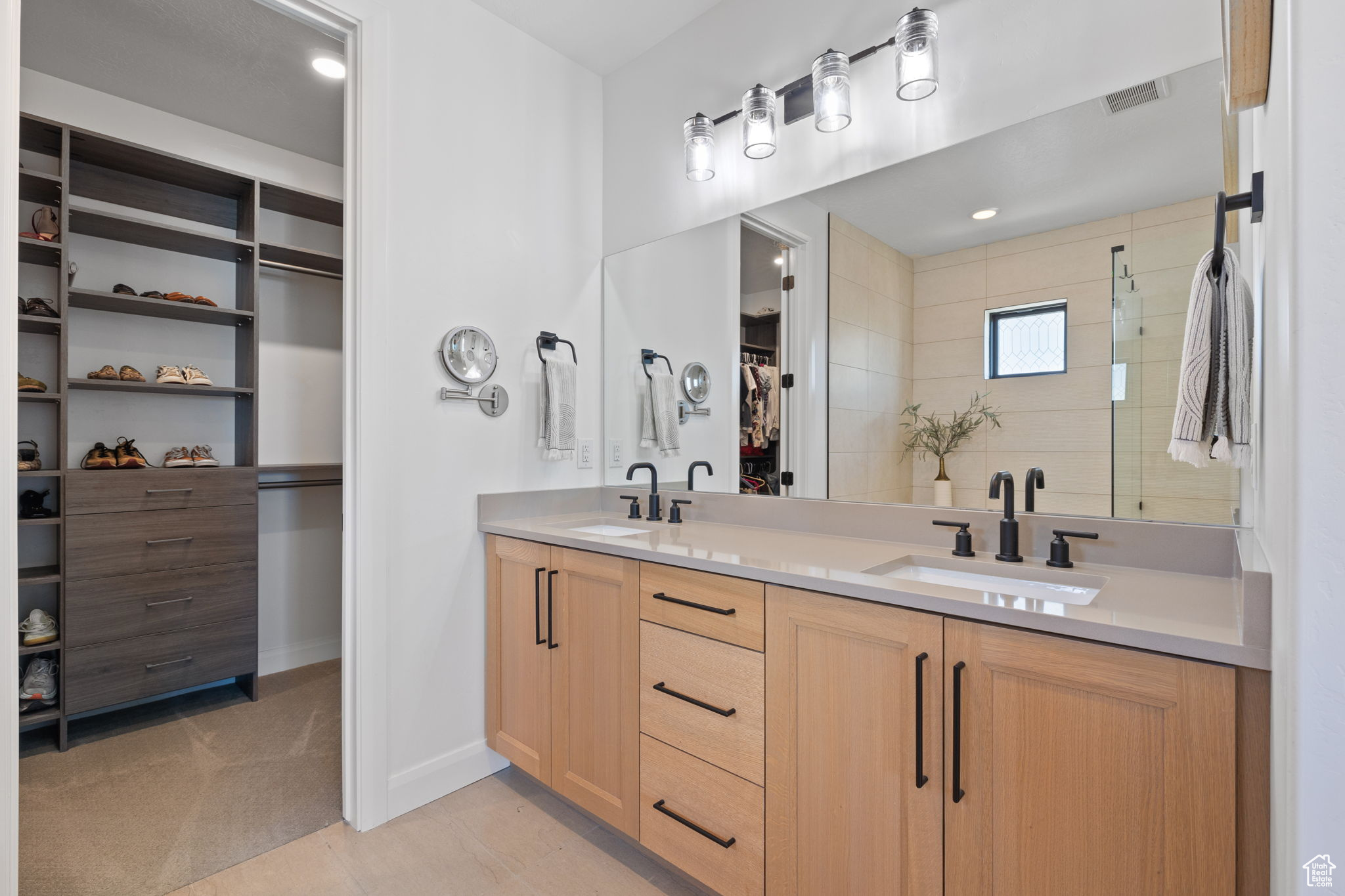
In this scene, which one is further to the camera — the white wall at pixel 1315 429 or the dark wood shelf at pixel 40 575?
the dark wood shelf at pixel 40 575

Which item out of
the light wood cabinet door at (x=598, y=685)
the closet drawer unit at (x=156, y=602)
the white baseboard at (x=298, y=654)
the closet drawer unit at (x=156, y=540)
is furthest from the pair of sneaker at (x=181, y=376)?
the light wood cabinet door at (x=598, y=685)

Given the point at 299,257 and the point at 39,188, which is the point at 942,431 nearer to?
the point at 299,257

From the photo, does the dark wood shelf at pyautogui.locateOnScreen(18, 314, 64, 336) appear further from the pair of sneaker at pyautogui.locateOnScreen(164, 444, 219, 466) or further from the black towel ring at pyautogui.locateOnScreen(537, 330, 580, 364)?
the black towel ring at pyautogui.locateOnScreen(537, 330, 580, 364)

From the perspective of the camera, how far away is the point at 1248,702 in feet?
2.79

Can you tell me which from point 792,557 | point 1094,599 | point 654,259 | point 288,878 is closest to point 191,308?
point 654,259

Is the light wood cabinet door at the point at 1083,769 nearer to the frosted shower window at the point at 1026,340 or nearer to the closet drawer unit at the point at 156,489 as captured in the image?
the frosted shower window at the point at 1026,340

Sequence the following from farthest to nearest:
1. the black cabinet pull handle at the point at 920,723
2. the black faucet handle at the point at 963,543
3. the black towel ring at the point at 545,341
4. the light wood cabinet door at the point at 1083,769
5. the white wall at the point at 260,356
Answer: the white wall at the point at 260,356 < the black towel ring at the point at 545,341 < the black faucet handle at the point at 963,543 < the black cabinet pull handle at the point at 920,723 < the light wood cabinet door at the point at 1083,769

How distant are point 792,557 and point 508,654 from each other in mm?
1078

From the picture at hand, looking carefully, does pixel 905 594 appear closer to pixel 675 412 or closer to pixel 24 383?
pixel 675 412

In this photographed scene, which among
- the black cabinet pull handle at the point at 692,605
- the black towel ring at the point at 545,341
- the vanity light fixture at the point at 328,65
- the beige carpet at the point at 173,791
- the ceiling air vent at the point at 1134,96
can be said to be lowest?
the beige carpet at the point at 173,791

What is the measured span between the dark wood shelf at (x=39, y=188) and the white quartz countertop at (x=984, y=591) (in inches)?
82.9

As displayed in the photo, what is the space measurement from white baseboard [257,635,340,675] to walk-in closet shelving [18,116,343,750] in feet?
0.88

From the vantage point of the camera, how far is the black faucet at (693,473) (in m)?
2.27

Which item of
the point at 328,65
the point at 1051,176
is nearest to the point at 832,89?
the point at 1051,176
